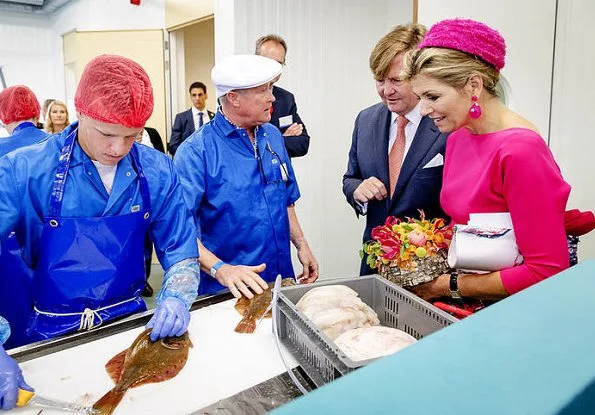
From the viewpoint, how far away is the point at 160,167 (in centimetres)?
151

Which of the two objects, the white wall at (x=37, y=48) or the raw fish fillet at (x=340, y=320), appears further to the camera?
the white wall at (x=37, y=48)

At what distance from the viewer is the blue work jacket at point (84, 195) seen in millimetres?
1243

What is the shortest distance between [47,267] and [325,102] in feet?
9.60

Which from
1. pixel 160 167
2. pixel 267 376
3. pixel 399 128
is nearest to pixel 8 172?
pixel 160 167

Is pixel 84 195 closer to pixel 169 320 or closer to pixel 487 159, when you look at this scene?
pixel 169 320

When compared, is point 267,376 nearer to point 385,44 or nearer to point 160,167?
point 160,167

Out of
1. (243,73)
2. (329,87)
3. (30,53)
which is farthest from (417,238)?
(30,53)

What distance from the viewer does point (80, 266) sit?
52.0 inches

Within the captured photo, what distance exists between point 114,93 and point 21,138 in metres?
2.24

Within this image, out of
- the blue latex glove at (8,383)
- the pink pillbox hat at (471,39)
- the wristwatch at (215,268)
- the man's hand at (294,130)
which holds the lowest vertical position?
the wristwatch at (215,268)

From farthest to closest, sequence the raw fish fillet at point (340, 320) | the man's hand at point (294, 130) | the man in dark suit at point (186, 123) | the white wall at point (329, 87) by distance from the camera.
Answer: the man in dark suit at point (186, 123), the white wall at point (329, 87), the man's hand at point (294, 130), the raw fish fillet at point (340, 320)

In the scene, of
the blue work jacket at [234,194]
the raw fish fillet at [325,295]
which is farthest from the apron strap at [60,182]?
the raw fish fillet at [325,295]

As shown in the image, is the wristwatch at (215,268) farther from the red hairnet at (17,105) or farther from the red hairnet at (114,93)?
the red hairnet at (17,105)

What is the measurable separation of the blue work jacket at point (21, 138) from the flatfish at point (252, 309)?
2.17m
